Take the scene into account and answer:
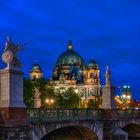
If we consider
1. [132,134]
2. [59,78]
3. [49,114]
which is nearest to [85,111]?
[49,114]

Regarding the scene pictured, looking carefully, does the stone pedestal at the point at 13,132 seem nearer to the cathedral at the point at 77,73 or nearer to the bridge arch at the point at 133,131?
the bridge arch at the point at 133,131

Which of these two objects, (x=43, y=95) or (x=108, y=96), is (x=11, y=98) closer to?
(x=108, y=96)

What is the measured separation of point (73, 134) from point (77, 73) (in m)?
137

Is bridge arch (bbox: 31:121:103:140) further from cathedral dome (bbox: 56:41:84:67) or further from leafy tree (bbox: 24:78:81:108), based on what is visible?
cathedral dome (bbox: 56:41:84:67)

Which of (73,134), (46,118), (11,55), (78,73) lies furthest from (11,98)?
(78,73)

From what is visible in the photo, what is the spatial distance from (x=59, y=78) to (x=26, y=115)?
464ft

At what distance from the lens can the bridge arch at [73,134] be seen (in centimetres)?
3420

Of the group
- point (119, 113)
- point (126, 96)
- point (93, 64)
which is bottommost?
point (119, 113)

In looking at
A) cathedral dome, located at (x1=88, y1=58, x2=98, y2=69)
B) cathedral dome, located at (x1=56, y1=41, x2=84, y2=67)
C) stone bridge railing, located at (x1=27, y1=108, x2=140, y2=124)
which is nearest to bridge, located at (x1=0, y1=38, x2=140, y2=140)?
stone bridge railing, located at (x1=27, y1=108, x2=140, y2=124)

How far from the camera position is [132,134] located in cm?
4550

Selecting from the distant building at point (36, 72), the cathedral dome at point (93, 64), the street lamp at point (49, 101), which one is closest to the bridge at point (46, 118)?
the street lamp at point (49, 101)

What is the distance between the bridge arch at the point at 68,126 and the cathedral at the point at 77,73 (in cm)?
13177

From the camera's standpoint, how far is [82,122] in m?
32.2

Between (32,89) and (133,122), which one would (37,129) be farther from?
(32,89)
